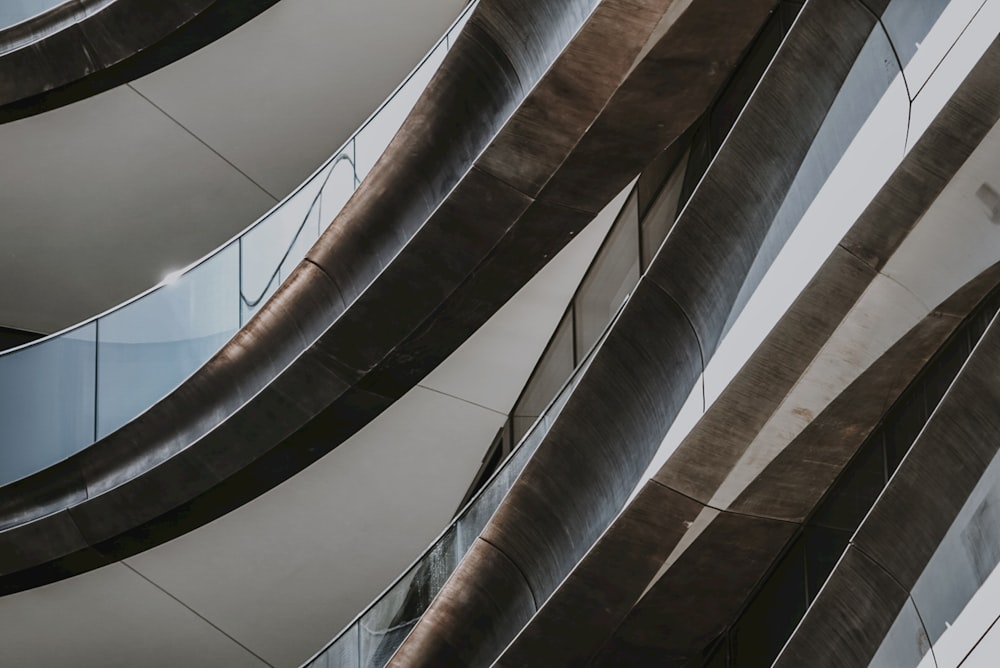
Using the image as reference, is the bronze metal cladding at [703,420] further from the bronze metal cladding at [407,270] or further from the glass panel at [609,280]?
the glass panel at [609,280]

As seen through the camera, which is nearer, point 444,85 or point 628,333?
point 628,333

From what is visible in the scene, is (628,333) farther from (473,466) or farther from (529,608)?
(473,466)

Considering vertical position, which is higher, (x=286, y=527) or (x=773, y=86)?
(x=286, y=527)

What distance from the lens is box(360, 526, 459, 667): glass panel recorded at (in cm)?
948

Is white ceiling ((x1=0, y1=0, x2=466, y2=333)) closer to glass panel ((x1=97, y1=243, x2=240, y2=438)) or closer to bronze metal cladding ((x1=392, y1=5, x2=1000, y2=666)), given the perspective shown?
glass panel ((x1=97, y1=243, x2=240, y2=438))

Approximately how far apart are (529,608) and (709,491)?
2.09m

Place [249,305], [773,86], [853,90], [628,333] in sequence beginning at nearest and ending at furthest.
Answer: [853,90], [773,86], [628,333], [249,305]

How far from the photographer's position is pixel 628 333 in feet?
24.1

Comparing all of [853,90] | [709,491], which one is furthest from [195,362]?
[853,90]

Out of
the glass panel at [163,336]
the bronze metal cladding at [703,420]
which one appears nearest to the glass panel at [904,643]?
the bronze metal cladding at [703,420]

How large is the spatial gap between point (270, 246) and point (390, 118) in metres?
1.72

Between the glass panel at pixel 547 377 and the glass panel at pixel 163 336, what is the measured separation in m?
2.29

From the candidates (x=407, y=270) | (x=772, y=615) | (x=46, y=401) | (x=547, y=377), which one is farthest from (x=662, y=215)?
(x=46, y=401)

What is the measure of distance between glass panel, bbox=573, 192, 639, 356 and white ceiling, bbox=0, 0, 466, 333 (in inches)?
151
